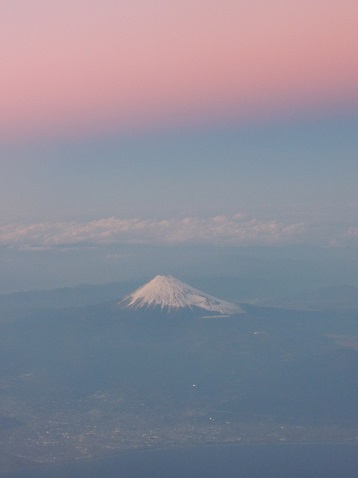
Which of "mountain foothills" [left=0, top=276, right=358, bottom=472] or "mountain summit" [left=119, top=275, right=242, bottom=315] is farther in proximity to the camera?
"mountain summit" [left=119, top=275, right=242, bottom=315]

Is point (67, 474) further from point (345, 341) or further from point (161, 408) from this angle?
point (345, 341)

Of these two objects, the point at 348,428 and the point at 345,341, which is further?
the point at 345,341

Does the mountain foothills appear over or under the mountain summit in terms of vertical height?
under

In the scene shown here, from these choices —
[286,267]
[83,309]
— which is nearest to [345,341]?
[83,309]

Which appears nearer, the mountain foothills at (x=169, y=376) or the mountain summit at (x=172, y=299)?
the mountain foothills at (x=169, y=376)
